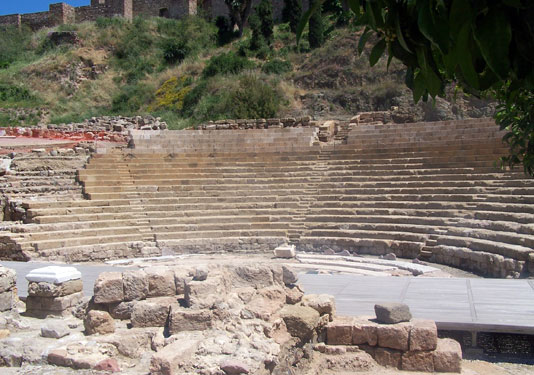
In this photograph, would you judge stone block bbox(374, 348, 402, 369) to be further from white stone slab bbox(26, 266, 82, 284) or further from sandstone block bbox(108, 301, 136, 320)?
white stone slab bbox(26, 266, 82, 284)

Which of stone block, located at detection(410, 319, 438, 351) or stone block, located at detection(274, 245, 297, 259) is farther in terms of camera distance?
stone block, located at detection(274, 245, 297, 259)

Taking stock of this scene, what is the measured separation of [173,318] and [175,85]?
83.9ft

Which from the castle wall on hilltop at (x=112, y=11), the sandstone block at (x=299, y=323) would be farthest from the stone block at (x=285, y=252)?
the castle wall on hilltop at (x=112, y=11)

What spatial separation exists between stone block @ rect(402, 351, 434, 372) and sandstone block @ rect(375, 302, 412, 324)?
1.09 ft

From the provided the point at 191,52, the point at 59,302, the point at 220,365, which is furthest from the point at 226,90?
the point at 220,365

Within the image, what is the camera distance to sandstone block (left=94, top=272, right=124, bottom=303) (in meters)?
5.54

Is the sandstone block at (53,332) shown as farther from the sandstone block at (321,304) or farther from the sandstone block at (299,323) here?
the sandstone block at (321,304)

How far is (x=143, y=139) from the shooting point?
16.7 meters

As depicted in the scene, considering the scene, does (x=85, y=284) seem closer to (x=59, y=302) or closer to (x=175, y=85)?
(x=59, y=302)

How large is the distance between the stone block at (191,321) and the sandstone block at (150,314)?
1.82 ft

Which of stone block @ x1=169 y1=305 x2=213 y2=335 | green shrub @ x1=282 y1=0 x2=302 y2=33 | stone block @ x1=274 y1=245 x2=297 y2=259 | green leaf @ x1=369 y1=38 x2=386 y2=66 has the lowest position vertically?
stone block @ x1=274 y1=245 x2=297 y2=259

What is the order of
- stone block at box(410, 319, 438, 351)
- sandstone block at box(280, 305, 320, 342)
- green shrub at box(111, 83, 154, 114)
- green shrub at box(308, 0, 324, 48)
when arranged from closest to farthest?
stone block at box(410, 319, 438, 351) < sandstone block at box(280, 305, 320, 342) < green shrub at box(111, 83, 154, 114) < green shrub at box(308, 0, 324, 48)

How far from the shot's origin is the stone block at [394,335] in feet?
15.8

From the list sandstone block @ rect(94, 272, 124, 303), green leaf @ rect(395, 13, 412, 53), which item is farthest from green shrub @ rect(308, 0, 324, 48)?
green leaf @ rect(395, 13, 412, 53)
